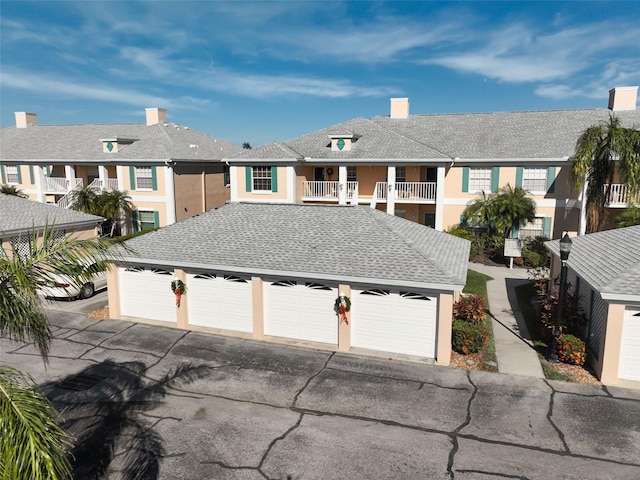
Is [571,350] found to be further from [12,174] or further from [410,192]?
[12,174]

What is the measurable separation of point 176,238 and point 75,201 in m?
17.0

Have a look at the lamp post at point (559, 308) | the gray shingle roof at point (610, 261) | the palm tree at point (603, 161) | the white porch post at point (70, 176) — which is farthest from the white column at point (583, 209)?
the white porch post at point (70, 176)

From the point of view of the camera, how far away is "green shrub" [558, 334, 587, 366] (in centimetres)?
1267

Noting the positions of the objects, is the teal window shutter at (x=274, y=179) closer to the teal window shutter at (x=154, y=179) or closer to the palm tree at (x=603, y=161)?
the teal window shutter at (x=154, y=179)

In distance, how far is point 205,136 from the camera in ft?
128

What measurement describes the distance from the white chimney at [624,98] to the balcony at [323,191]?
16942 mm

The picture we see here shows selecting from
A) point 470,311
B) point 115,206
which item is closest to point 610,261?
point 470,311

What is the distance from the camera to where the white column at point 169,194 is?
29.7 m

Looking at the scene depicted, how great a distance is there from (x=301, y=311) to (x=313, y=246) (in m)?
2.16

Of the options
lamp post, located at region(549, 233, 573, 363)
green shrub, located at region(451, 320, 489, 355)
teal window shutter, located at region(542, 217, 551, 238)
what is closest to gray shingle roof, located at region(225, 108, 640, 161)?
teal window shutter, located at region(542, 217, 551, 238)

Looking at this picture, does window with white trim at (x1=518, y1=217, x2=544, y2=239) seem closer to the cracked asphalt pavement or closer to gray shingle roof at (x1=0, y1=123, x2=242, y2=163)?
the cracked asphalt pavement

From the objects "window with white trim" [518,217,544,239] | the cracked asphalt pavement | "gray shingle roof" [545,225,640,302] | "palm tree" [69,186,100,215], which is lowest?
the cracked asphalt pavement

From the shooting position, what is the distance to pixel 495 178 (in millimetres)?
26516

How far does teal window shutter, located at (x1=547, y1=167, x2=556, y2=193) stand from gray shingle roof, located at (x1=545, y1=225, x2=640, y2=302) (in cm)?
946
